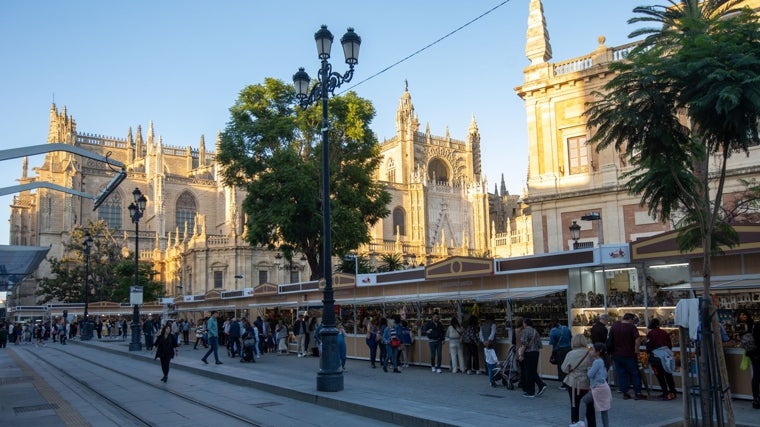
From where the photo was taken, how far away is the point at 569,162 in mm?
24188

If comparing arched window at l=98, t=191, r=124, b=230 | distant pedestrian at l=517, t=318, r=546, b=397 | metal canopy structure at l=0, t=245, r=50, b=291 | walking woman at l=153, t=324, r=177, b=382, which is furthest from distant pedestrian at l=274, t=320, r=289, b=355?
arched window at l=98, t=191, r=124, b=230

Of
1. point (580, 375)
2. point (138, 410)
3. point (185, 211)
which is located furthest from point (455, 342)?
point (185, 211)

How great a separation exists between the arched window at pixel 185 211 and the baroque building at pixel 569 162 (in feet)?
148

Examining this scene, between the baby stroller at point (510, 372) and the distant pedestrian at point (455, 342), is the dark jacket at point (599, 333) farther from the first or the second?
the distant pedestrian at point (455, 342)

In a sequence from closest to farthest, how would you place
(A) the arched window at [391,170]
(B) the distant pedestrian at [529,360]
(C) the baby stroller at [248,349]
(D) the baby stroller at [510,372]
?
(B) the distant pedestrian at [529,360]
(D) the baby stroller at [510,372]
(C) the baby stroller at [248,349]
(A) the arched window at [391,170]

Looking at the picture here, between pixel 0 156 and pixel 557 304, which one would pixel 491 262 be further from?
pixel 0 156

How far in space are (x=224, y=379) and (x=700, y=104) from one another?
490 inches

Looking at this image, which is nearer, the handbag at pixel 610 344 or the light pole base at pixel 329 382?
the handbag at pixel 610 344

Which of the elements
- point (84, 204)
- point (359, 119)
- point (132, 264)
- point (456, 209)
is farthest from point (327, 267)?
point (456, 209)

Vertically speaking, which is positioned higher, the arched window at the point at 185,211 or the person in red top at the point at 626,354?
the arched window at the point at 185,211

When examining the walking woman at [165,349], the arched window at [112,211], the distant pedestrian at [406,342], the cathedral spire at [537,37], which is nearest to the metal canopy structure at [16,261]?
the walking woman at [165,349]

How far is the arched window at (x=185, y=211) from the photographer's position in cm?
6262

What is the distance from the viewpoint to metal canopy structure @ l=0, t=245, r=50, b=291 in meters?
12.9

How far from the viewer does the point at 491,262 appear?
15.0 m
